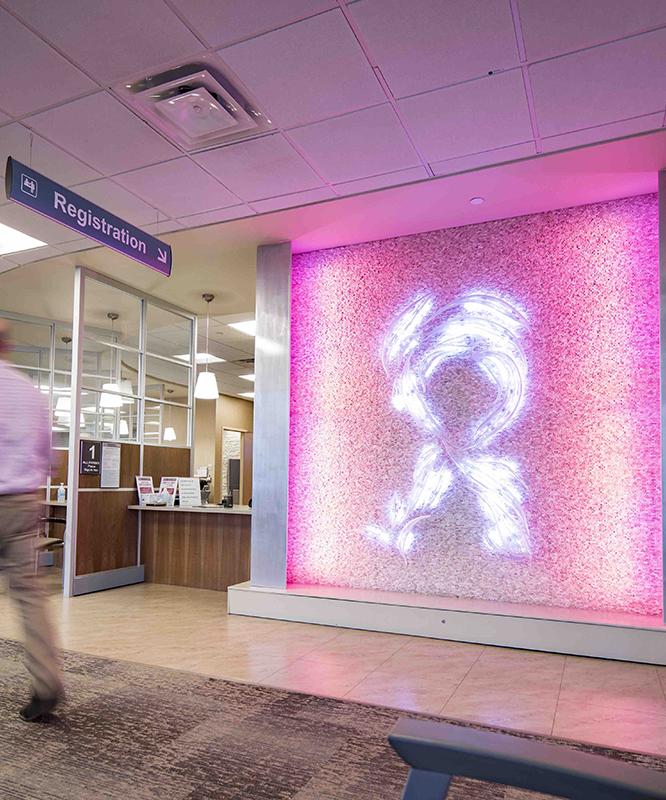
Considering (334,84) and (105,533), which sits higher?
(334,84)

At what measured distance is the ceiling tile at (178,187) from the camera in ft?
13.7

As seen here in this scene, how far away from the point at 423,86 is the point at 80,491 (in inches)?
187

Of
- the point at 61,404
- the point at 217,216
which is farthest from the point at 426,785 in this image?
the point at 61,404

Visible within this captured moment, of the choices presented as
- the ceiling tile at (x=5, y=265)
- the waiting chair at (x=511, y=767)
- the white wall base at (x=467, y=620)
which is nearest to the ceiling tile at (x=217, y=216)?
the ceiling tile at (x=5, y=265)

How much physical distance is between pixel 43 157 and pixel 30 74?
901mm

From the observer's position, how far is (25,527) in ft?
9.30

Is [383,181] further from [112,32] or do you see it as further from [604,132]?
[112,32]

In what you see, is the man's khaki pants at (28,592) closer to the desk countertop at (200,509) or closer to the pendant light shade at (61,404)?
the desk countertop at (200,509)

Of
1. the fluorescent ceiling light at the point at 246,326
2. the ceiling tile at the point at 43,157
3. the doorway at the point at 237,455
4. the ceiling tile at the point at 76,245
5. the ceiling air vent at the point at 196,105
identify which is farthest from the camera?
the doorway at the point at 237,455

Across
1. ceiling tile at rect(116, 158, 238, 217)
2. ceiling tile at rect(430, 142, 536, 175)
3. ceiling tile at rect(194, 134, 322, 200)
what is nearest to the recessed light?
ceiling tile at rect(116, 158, 238, 217)

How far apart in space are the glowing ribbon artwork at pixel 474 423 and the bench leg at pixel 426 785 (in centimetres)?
372

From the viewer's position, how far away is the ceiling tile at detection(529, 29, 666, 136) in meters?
3.00

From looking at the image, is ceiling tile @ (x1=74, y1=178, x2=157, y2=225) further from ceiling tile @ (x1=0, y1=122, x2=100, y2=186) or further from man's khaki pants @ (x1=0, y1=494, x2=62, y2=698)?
man's khaki pants @ (x1=0, y1=494, x2=62, y2=698)

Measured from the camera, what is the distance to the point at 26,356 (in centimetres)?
942
